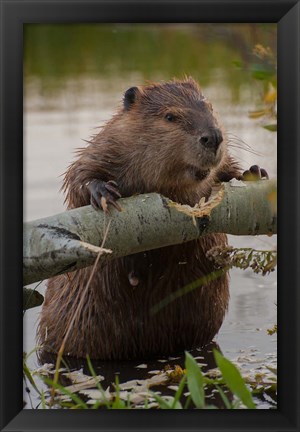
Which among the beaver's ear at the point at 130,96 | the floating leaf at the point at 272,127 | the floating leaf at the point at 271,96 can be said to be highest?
the beaver's ear at the point at 130,96

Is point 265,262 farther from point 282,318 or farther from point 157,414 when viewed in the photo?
point 157,414

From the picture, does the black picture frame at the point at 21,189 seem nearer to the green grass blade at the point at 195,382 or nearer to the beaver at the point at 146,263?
the green grass blade at the point at 195,382

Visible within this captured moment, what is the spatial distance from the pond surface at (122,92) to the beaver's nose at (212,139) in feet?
0.44

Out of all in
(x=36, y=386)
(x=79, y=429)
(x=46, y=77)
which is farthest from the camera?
(x=46, y=77)

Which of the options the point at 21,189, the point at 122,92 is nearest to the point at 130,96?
the point at 122,92

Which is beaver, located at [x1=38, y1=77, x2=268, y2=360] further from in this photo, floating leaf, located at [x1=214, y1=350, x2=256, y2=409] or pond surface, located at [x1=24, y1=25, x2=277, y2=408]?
floating leaf, located at [x1=214, y1=350, x2=256, y2=409]

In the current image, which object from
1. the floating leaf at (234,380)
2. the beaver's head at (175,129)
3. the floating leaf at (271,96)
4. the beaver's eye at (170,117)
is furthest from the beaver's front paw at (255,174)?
the floating leaf at (234,380)

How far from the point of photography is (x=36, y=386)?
3.32 metres

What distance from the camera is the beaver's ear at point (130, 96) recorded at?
12.2 ft

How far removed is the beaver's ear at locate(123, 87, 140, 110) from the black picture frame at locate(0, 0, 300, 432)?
0.57 meters

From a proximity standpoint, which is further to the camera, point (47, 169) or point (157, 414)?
point (47, 169)

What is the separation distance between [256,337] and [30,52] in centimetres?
100

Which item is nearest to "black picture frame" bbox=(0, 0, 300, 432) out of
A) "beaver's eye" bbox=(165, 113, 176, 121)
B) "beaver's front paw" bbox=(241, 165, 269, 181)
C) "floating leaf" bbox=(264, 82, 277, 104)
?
"floating leaf" bbox=(264, 82, 277, 104)

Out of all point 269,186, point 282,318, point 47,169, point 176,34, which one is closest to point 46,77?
point 47,169
